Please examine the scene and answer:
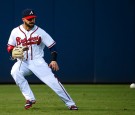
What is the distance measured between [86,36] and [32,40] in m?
7.05

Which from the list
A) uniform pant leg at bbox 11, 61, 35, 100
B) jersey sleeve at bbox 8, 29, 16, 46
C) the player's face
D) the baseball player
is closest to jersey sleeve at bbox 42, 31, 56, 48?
the baseball player

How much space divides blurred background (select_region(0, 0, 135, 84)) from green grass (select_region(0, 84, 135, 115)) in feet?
2.07

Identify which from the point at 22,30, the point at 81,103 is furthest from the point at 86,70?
the point at 22,30

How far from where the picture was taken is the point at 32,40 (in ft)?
35.6

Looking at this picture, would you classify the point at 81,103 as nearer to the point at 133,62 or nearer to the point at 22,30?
the point at 22,30

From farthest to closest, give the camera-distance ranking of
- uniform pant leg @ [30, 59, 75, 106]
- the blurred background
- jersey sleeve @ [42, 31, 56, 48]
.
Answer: the blurred background, jersey sleeve @ [42, 31, 56, 48], uniform pant leg @ [30, 59, 75, 106]

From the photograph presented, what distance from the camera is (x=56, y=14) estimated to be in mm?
17688

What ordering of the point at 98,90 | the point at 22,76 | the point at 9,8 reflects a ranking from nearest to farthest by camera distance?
the point at 22,76
the point at 98,90
the point at 9,8

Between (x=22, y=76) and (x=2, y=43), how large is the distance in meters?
7.01

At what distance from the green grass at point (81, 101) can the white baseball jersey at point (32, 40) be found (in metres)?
1.00

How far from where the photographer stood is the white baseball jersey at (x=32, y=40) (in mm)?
10844

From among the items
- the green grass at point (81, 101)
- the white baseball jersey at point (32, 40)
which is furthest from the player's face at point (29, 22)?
the green grass at point (81, 101)

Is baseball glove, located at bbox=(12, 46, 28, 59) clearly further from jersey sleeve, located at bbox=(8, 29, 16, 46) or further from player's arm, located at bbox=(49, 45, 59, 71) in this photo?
player's arm, located at bbox=(49, 45, 59, 71)

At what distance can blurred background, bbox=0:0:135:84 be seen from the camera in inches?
696
